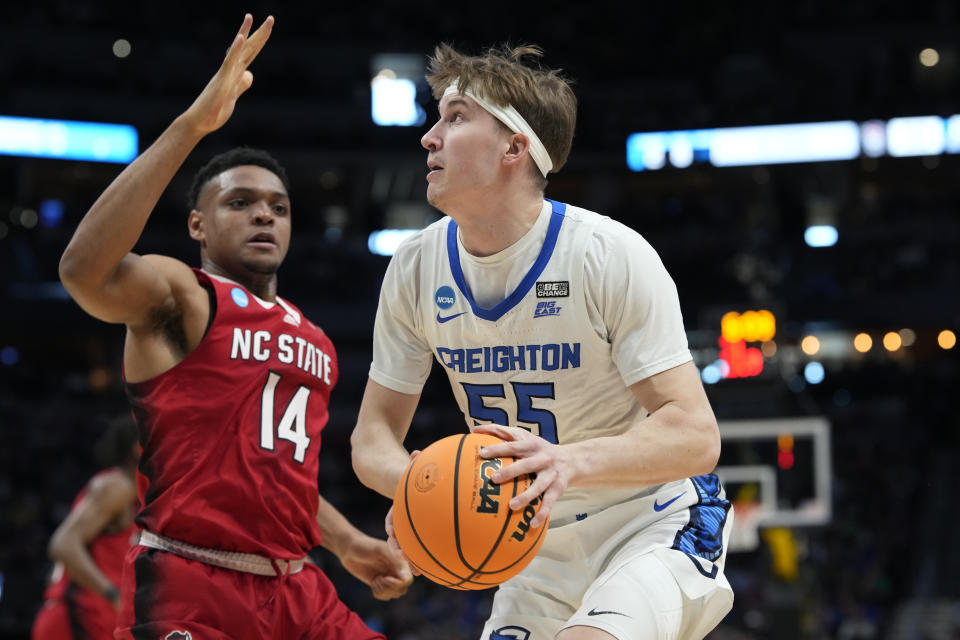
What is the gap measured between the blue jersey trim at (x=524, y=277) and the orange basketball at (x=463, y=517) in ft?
2.06

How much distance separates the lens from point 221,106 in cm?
344

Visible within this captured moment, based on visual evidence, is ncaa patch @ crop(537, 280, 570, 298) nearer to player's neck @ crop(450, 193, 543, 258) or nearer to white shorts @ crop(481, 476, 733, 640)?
player's neck @ crop(450, 193, 543, 258)

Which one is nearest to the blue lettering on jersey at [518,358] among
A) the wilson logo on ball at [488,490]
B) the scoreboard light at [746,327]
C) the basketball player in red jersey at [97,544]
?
the wilson logo on ball at [488,490]

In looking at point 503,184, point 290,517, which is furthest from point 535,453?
point 290,517

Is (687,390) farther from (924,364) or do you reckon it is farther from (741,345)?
(924,364)

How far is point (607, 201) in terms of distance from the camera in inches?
1102

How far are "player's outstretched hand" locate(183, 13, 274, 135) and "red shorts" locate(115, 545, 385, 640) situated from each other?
1.50 metres

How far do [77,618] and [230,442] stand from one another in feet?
11.7

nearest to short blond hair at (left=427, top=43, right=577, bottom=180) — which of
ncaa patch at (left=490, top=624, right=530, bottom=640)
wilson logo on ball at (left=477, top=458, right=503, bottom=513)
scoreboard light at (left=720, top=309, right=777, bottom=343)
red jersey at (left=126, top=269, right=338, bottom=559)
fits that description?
red jersey at (left=126, top=269, right=338, bottom=559)

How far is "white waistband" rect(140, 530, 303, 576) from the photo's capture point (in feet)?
12.3

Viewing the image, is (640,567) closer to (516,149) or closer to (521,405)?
(521,405)

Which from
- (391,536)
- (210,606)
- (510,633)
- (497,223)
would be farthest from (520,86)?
(210,606)

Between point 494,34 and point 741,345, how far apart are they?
17457mm

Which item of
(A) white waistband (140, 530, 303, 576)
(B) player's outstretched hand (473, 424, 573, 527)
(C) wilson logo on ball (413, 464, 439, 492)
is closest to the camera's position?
(B) player's outstretched hand (473, 424, 573, 527)
